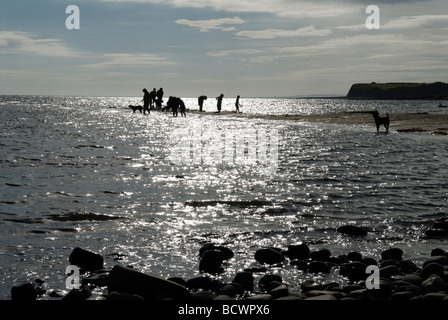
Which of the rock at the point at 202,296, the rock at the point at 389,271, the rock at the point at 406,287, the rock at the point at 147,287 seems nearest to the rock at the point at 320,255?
the rock at the point at 389,271

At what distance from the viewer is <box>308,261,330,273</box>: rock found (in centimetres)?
893

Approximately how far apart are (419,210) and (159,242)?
23.0 feet

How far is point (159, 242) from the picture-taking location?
34.3 ft

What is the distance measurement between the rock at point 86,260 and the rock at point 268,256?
2783 millimetres

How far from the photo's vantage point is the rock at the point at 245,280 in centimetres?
804

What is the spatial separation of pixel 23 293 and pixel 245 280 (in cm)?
325

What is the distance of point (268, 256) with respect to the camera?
30.8ft

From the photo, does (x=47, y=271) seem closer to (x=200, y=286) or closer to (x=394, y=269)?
(x=200, y=286)

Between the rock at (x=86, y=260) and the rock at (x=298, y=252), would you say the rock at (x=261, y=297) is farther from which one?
the rock at (x=86, y=260)

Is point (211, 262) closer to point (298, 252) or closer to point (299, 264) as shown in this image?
point (299, 264)

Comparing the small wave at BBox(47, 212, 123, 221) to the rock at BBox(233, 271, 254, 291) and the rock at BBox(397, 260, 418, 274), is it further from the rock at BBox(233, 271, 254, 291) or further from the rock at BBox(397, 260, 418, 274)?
the rock at BBox(397, 260, 418, 274)

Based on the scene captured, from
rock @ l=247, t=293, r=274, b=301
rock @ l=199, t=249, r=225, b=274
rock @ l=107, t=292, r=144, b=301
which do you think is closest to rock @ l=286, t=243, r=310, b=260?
rock @ l=199, t=249, r=225, b=274

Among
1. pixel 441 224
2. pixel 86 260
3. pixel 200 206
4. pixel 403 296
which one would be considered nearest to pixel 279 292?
pixel 403 296
